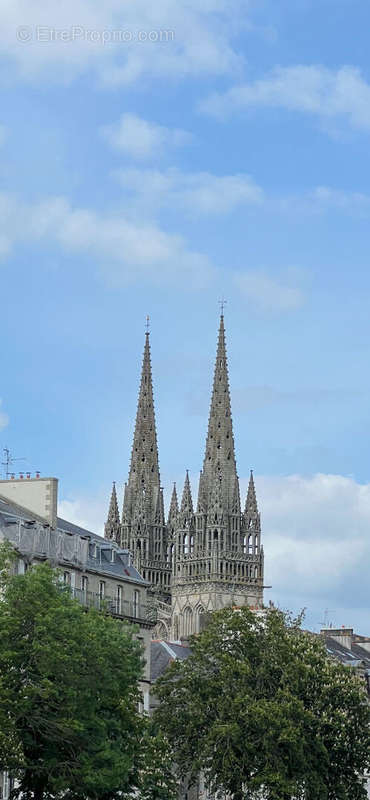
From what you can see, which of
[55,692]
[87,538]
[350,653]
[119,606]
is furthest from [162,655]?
[55,692]

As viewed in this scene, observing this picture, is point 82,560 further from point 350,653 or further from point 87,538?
point 350,653

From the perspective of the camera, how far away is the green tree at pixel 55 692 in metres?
67.4

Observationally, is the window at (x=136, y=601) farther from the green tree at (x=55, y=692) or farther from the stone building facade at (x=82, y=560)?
the green tree at (x=55, y=692)

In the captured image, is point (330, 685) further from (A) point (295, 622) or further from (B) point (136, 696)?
(B) point (136, 696)

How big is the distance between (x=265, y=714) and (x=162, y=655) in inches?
1392

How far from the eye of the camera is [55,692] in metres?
66.4

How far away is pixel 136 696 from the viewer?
78.0 metres

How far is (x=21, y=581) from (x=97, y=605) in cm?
2093

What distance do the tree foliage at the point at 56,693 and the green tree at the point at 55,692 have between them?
4 cm

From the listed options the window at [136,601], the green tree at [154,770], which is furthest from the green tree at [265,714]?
the green tree at [154,770]

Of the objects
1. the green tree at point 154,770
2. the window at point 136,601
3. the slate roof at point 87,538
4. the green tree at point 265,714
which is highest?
the slate roof at point 87,538

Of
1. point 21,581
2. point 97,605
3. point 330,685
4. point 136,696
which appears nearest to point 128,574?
point 97,605

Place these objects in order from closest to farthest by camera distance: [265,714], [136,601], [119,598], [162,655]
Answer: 1. [265,714]
2. [119,598]
3. [136,601]
4. [162,655]

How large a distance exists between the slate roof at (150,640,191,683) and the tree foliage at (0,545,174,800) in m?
41.2
